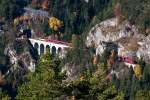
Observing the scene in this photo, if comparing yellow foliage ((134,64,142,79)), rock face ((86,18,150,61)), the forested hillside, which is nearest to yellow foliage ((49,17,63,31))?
the forested hillside

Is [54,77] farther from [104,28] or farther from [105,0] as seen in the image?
[105,0]

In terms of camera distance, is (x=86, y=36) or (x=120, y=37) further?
(x=86, y=36)

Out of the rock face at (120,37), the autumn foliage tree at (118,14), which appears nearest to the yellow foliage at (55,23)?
the rock face at (120,37)

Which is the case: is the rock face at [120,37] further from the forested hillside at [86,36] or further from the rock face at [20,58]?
the rock face at [20,58]

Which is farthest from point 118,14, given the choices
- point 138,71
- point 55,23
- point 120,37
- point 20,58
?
point 20,58

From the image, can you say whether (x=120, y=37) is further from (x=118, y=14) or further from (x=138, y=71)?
(x=138, y=71)

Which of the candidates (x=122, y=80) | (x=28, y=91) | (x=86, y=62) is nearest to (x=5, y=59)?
(x=86, y=62)

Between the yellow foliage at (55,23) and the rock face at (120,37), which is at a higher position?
the yellow foliage at (55,23)
